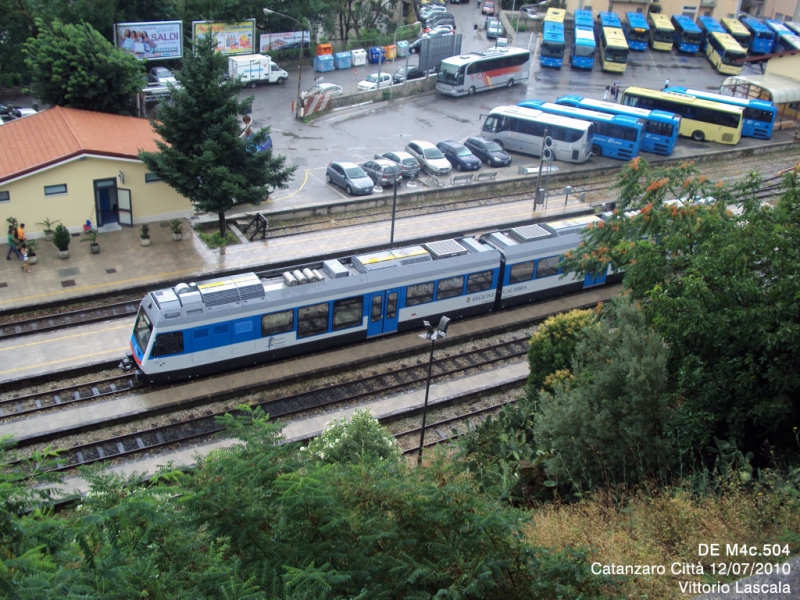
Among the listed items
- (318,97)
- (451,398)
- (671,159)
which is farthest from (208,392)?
(671,159)

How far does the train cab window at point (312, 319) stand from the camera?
71.3ft

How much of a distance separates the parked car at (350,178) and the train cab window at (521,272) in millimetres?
10996

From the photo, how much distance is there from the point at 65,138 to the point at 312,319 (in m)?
13.6

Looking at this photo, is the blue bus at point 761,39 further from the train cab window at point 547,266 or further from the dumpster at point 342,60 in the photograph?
the train cab window at point 547,266

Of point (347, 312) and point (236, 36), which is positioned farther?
point (236, 36)

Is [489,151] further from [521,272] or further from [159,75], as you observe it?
[159,75]

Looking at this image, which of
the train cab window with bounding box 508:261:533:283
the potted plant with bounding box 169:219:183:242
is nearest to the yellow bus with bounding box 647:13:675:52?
the train cab window with bounding box 508:261:533:283

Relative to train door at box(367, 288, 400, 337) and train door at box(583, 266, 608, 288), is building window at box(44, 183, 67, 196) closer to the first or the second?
train door at box(367, 288, 400, 337)

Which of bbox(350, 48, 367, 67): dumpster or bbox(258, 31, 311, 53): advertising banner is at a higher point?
bbox(258, 31, 311, 53): advertising banner

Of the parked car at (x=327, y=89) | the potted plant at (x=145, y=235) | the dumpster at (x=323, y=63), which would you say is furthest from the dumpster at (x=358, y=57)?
the potted plant at (x=145, y=235)

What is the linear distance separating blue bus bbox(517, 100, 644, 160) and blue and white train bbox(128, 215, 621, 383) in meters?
16.7

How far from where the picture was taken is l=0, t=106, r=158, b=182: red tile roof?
88.8 feet

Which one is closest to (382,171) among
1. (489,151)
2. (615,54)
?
(489,151)

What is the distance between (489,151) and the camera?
39.9m
